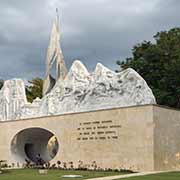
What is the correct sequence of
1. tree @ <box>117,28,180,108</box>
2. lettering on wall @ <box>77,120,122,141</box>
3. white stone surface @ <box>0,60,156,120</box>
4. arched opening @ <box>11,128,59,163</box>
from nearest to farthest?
1. lettering on wall @ <box>77,120,122,141</box>
2. white stone surface @ <box>0,60,156,120</box>
3. arched opening @ <box>11,128,59,163</box>
4. tree @ <box>117,28,180,108</box>

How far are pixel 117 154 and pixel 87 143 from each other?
6.93 ft

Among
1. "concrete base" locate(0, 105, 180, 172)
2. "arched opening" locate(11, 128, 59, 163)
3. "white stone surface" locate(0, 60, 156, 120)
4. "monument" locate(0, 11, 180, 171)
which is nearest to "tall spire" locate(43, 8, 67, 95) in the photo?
"monument" locate(0, 11, 180, 171)

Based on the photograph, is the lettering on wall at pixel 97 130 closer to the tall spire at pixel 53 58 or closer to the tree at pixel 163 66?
the tall spire at pixel 53 58

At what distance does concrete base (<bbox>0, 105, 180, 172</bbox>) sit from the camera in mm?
21453

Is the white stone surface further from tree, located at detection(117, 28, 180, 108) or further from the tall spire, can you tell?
tree, located at detection(117, 28, 180, 108)

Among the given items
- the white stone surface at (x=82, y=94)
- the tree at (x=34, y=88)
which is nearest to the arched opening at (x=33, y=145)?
the white stone surface at (x=82, y=94)

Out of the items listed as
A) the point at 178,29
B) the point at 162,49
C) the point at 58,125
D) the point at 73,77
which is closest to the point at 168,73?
the point at 162,49

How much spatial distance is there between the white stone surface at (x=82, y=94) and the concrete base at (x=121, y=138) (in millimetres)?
1177

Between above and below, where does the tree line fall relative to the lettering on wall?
above

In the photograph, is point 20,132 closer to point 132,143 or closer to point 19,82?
point 19,82

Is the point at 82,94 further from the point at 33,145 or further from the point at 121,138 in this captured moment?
the point at 33,145

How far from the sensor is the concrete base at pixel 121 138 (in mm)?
21453

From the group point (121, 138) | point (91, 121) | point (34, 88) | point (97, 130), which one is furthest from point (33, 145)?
point (34, 88)

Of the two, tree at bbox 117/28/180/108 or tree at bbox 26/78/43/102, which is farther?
tree at bbox 26/78/43/102
